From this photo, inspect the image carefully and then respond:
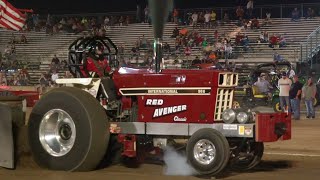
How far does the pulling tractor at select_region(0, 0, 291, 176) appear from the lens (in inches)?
272

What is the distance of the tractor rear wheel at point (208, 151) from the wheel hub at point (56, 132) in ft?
5.41

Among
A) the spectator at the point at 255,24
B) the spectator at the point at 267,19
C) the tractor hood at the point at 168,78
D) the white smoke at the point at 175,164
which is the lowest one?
the white smoke at the point at 175,164

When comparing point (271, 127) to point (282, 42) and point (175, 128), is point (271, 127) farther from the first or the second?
point (282, 42)

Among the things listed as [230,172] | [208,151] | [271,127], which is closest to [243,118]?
[271,127]

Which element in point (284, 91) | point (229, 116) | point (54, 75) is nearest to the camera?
point (229, 116)

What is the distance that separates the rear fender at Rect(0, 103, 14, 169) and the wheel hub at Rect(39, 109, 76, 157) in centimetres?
41

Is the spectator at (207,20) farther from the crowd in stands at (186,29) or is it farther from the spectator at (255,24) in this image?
the spectator at (255,24)

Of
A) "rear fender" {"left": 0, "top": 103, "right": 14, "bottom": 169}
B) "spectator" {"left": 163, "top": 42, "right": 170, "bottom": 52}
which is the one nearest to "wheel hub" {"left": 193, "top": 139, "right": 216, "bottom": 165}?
"rear fender" {"left": 0, "top": 103, "right": 14, "bottom": 169}

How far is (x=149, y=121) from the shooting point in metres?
7.43

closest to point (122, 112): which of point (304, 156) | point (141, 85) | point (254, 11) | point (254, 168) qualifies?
point (141, 85)

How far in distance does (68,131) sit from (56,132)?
0.55 ft

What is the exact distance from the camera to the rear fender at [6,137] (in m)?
7.46

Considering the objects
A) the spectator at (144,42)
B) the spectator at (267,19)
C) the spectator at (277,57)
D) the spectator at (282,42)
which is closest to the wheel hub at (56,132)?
the spectator at (277,57)

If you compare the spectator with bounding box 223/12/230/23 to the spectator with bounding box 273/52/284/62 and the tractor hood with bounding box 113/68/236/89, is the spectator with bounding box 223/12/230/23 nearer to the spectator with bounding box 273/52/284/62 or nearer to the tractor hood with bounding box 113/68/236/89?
the spectator with bounding box 273/52/284/62
